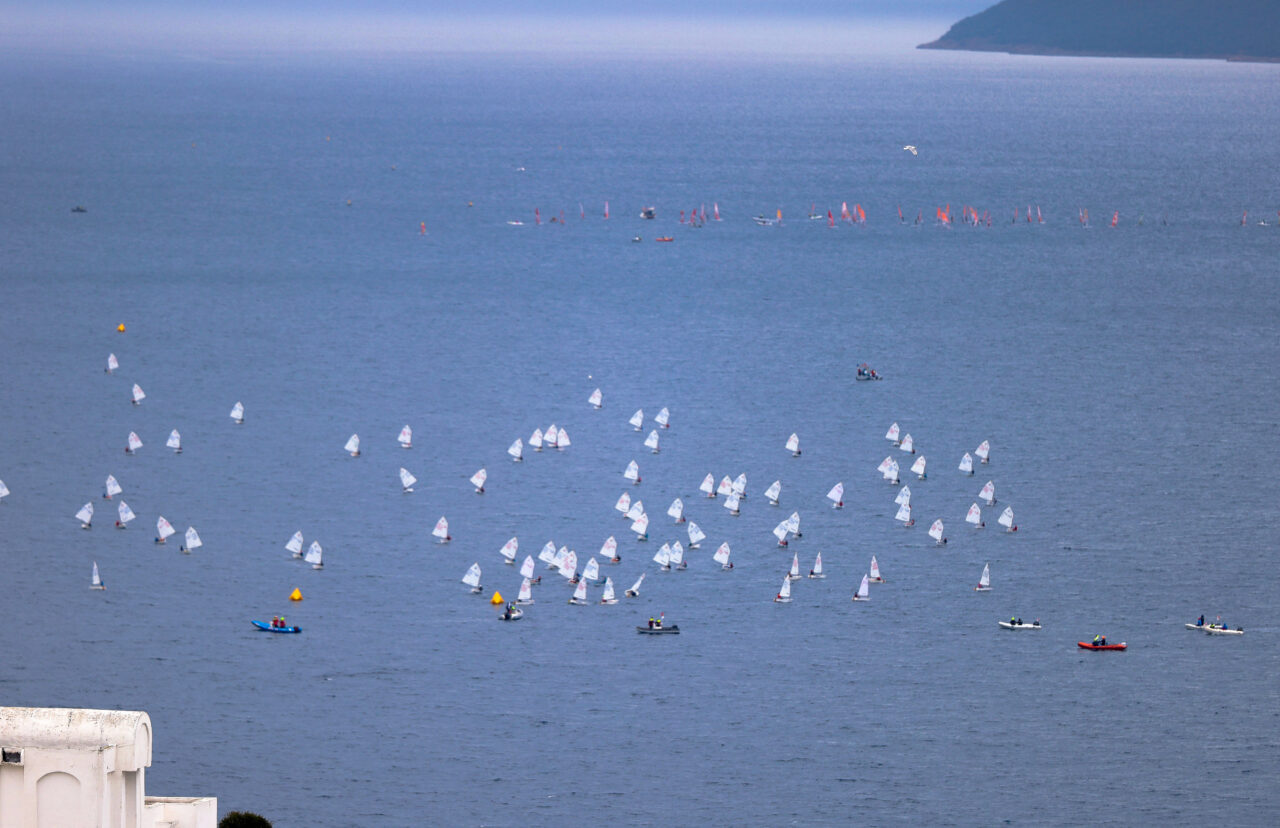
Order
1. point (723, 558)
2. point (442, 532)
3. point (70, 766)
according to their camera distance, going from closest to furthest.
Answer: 1. point (70, 766)
2. point (723, 558)
3. point (442, 532)

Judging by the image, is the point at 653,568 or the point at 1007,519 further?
the point at 1007,519

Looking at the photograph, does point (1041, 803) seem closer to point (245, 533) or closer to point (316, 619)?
point (316, 619)

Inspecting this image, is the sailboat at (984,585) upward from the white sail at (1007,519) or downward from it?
downward

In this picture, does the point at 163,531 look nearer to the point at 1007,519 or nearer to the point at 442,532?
the point at 442,532

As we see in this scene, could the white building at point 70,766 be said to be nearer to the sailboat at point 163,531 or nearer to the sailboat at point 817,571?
the sailboat at point 817,571

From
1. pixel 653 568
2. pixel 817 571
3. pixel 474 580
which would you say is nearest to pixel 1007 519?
pixel 817 571

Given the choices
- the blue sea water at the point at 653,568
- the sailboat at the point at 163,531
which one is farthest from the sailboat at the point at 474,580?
the sailboat at the point at 163,531

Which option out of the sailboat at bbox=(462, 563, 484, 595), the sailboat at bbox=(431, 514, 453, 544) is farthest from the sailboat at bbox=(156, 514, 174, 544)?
the sailboat at bbox=(462, 563, 484, 595)

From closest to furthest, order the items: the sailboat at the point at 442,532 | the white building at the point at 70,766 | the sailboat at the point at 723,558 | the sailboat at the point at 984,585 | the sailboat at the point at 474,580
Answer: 1. the white building at the point at 70,766
2. the sailboat at the point at 474,580
3. the sailboat at the point at 984,585
4. the sailboat at the point at 723,558
5. the sailboat at the point at 442,532
